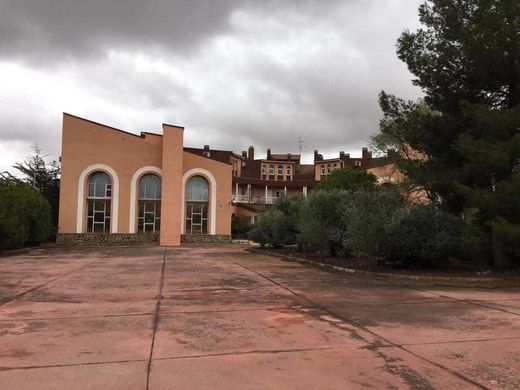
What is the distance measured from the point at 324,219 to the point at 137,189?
86.9 ft

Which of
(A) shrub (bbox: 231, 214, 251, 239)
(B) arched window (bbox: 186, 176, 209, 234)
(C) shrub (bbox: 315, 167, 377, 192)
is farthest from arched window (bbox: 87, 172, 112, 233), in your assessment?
(C) shrub (bbox: 315, 167, 377, 192)

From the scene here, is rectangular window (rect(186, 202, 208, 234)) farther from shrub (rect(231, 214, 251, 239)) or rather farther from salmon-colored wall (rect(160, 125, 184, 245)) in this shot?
shrub (rect(231, 214, 251, 239))

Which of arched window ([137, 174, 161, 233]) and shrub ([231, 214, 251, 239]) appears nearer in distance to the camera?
arched window ([137, 174, 161, 233])

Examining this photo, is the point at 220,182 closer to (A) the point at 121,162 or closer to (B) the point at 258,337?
(A) the point at 121,162

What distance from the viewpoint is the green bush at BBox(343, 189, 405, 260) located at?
49.1 feet

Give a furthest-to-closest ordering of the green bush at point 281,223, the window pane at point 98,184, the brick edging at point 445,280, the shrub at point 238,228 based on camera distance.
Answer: the shrub at point 238,228
the window pane at point 98,184
the green bush at point 281,223
the brick edging at point 445,280

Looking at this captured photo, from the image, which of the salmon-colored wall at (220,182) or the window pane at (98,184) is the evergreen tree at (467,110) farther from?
the window pane at (98,184)

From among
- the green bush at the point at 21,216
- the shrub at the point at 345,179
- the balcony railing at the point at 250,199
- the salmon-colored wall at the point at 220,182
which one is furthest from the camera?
the balcony railing at the point at 250,199

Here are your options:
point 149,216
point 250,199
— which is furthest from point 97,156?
point 250,199

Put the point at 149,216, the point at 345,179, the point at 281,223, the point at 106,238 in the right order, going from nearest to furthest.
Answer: the point at 281,223
the point at 345,179
the point at 106,238
the point at 149,216

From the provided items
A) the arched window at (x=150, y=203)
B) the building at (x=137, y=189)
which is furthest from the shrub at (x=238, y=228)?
the arched window at (x=150, y=203)

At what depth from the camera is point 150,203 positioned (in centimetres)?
4397

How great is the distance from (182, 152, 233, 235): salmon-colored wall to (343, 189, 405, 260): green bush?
2911 centimetres

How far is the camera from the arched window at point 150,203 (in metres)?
43.5
